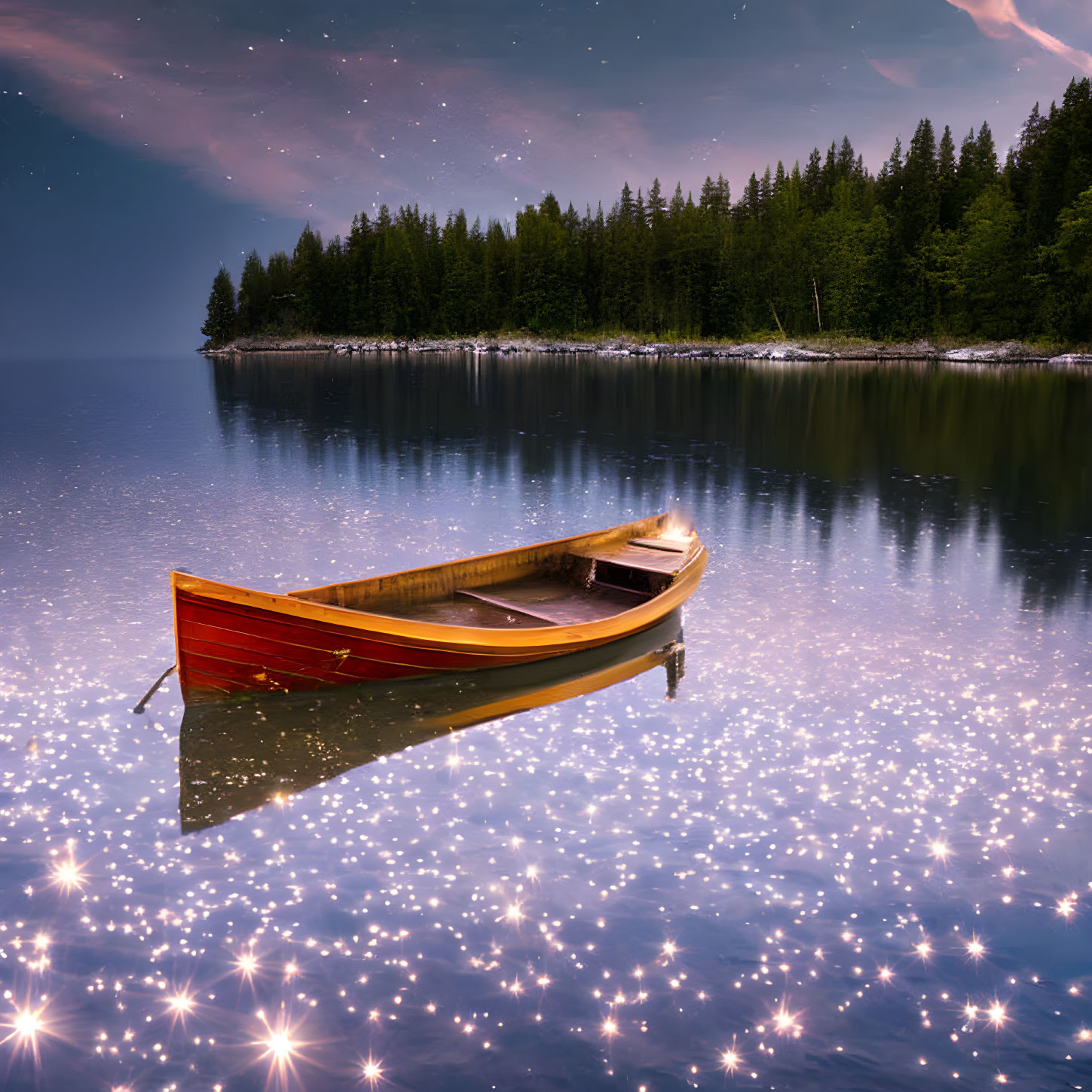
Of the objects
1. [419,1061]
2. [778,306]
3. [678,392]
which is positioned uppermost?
[778,306]

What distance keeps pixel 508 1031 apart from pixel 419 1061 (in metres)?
0.64

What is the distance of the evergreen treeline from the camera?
308ft

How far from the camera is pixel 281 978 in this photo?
7012 millimetres

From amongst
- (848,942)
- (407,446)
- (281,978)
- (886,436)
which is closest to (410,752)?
(281,978)

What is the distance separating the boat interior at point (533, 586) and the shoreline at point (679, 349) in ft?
281

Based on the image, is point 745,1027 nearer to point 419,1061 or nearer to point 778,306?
point 419,1061

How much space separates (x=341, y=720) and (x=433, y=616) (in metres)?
2.89

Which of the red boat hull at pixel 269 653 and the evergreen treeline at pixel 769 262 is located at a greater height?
the evergreen treeline at pixel 769 262

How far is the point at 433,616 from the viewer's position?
14039mm

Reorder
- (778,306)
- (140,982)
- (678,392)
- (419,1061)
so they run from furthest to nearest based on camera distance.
Result: (778,306), (678,392), (140,982), (419,1061)

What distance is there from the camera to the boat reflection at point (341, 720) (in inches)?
392

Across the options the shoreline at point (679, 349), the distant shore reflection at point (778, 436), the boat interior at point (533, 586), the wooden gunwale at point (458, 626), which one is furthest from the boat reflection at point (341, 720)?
the shoreline at point (679, 349)

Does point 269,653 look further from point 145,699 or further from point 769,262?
point 769,262

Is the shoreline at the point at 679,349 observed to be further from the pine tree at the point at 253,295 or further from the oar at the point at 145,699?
the oar at the point at 145,699
